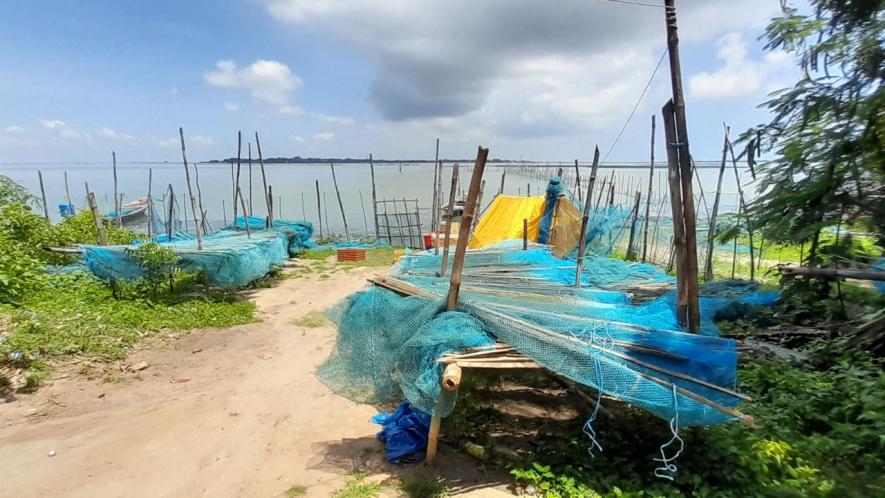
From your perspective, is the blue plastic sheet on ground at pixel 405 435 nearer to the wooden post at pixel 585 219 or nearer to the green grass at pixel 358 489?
the green grass at pixel 358 489

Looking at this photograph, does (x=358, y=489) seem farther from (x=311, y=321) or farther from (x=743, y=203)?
(x=743, y=203)

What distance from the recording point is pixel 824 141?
15.2ft

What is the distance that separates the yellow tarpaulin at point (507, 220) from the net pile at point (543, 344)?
530 cm

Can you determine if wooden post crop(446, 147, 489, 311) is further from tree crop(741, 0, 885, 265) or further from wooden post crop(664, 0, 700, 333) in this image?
tree crop(741, 0, 885, 265)

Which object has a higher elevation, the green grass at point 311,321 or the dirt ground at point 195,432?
the dirt ground at point 195,432

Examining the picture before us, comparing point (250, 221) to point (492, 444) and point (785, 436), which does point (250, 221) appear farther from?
point (785, 436)

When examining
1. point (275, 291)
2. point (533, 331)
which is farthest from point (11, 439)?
point (275, 291)

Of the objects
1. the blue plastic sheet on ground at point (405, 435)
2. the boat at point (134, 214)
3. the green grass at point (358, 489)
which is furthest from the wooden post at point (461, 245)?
the boat at point (134, 214)

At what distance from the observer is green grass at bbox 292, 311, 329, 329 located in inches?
265

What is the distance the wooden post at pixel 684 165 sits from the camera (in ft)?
10.7

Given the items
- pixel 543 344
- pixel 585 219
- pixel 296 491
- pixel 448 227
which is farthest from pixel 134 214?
pixel 543 344

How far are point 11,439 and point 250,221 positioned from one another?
991 centimetres

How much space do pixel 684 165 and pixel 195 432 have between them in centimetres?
436

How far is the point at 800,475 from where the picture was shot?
263 cm
